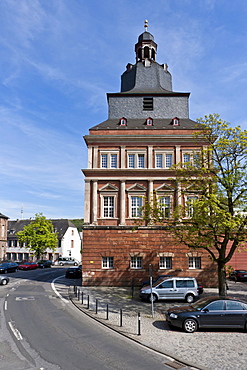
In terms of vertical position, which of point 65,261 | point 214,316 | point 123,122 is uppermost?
point 123,122

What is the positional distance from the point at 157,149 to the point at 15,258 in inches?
2376

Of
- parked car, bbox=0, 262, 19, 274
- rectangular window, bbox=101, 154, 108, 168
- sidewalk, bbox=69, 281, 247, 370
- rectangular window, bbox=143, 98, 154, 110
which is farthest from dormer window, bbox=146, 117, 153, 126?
parked car, bbox=0, 262, 19, 274

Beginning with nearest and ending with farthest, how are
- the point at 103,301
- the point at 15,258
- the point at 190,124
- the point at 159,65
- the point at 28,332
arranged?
the point at 28,332 < the point at 103,301 < the point at 190,124 < the point at 159,65 < the point at 15,258

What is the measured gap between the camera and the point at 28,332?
526 inches

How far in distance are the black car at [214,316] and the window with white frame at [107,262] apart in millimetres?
15560

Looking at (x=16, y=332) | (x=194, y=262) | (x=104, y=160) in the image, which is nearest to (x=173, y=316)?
(x=16, y=332)

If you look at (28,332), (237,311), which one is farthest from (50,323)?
(237,311)

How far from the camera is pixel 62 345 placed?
11.6 meters

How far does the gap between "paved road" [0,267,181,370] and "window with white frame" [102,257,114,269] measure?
10889mm

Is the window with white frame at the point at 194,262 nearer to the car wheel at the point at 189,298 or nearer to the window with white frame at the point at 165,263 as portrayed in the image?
the window with white frame at the point at 165,263

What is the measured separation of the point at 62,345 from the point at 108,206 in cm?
1940

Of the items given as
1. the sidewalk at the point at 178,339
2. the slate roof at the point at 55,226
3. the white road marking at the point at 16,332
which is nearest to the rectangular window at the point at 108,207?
the sidewalk at the point at 178,339

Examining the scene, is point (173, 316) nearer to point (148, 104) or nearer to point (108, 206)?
point (108, 206)

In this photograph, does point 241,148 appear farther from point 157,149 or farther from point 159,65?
point 159,65
